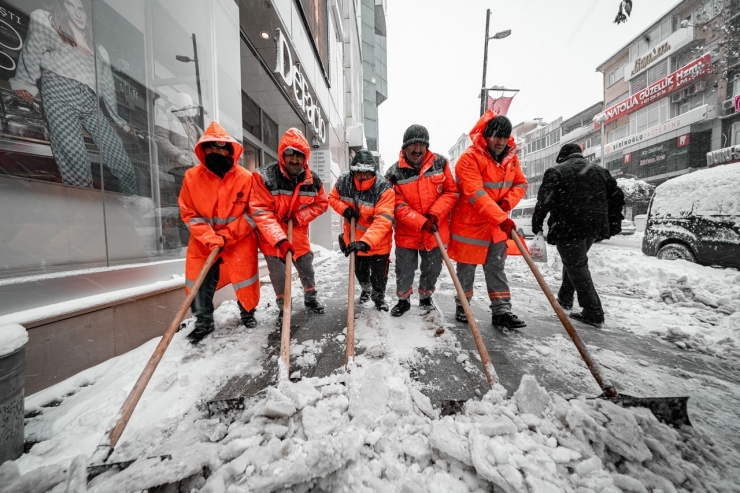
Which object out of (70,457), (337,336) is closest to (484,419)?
(337,336)

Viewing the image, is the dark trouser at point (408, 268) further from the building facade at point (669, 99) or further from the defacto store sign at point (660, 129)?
the defacto store sign at point (660, 129)

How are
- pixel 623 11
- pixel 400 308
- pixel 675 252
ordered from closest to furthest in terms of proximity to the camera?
1. pixel 400 308
2. pixel 623 11
3. pixel 675 252

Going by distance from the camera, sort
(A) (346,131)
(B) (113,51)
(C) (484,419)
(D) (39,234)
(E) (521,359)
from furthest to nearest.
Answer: (A) (346,131) < (B) (113,51) < (D) (39,234) < (E) (521,359) < (C) (484,419)

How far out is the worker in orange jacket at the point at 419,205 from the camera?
9.53 feet

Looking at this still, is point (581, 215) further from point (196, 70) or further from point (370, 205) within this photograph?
point (196, 70)

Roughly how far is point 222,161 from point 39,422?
7.13 feet

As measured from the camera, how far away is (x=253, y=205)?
2.80 m

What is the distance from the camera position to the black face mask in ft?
8.71

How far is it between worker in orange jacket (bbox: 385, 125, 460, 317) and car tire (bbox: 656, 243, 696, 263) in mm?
4291

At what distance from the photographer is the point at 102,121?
9.52 feet

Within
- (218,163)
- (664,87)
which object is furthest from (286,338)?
(664,87)

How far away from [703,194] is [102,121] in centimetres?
783

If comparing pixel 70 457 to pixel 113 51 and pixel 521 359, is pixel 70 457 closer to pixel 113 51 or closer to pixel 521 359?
pixel 521 359

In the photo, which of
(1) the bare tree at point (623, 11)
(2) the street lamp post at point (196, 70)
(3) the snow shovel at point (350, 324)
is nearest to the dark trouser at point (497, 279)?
(3) the snow shovel at point (350, 324)
